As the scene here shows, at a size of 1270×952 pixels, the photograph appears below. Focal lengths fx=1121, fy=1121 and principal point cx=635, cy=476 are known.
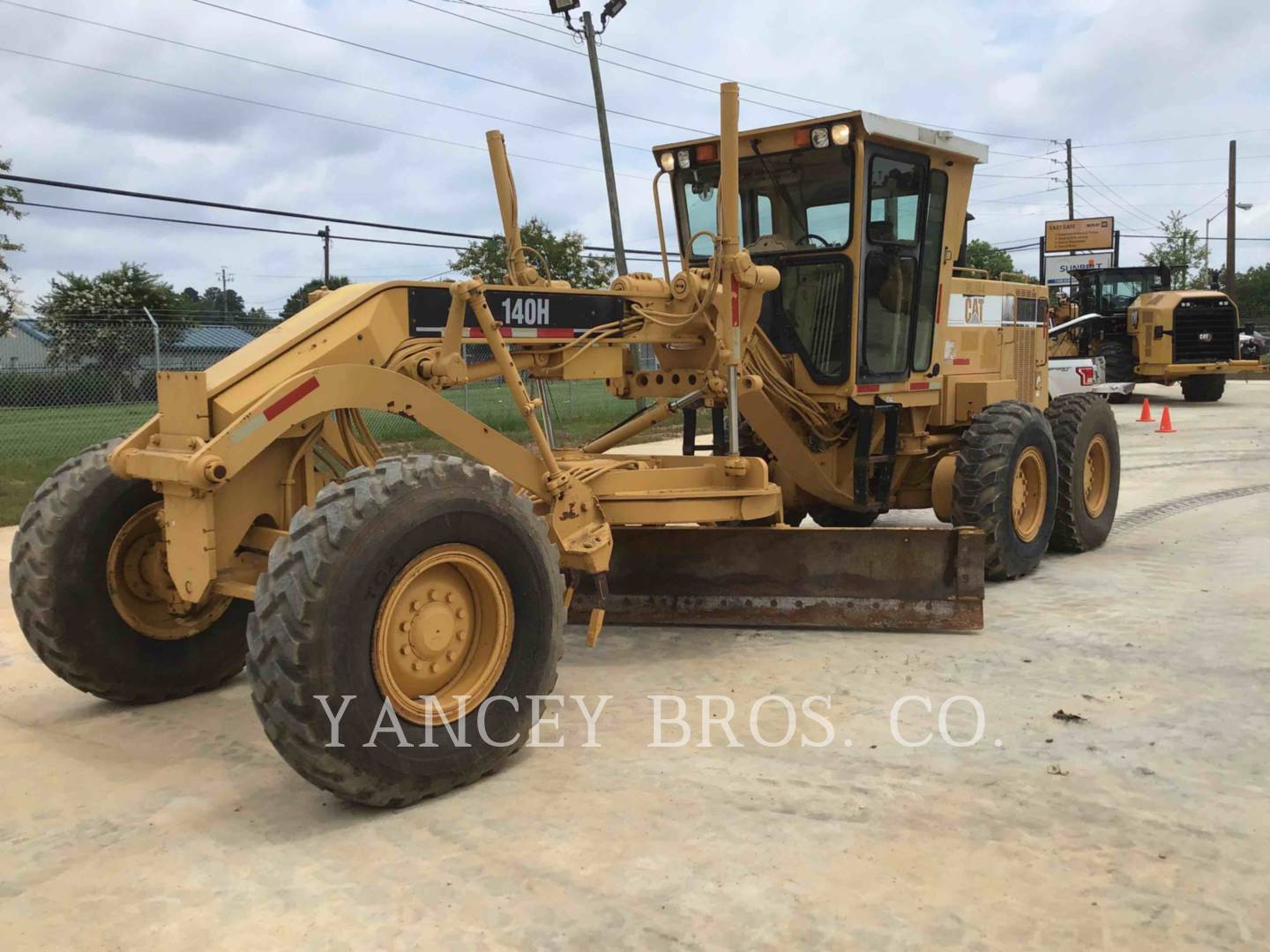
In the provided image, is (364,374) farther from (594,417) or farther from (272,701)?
(594,417)

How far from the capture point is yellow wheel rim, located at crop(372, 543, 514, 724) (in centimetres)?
399

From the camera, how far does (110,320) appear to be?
87.8ft

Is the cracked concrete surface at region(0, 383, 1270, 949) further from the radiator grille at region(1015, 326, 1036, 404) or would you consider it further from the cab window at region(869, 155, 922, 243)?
the radiator grille at region(1015, 326, 1036, 404)

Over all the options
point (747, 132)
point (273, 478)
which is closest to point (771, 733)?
point (273, 478)

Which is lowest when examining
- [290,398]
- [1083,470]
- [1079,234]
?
[1083,470]

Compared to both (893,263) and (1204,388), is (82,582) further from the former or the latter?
(1204,388)

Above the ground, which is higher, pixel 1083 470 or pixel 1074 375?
pixel 1074 375

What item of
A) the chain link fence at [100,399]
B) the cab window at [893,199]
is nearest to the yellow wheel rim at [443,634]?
the cab window at [893,199]

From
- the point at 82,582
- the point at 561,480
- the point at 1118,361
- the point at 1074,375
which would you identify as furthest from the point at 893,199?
the point at 1118,361

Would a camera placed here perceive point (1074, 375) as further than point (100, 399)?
No

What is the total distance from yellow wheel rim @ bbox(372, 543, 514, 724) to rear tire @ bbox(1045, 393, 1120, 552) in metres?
5.26

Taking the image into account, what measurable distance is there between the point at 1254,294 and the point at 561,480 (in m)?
86.0

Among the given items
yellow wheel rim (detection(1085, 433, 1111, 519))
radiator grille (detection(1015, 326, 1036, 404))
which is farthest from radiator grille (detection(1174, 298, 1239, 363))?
yellow wheel rim (detection(1085, 433, 1111, 519))

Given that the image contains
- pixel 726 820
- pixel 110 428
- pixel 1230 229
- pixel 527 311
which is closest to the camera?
pixel 726 820
